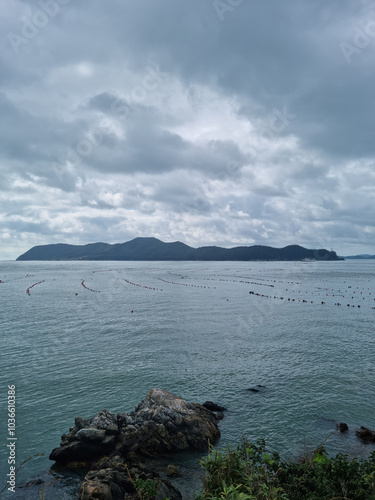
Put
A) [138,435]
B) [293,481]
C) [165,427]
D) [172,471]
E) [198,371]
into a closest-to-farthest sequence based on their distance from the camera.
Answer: [293,481], [172,471], [138,435], [165,427], [198,371]

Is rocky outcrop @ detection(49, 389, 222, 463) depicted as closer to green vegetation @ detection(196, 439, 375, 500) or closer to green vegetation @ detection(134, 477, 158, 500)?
green vegetation @ detection(134, 477, 158, 500)

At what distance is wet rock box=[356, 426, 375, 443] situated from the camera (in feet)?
68.3

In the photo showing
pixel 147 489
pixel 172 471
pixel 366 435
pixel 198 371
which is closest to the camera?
pixel 147 489

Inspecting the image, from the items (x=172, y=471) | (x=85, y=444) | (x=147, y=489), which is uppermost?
(x=147, y=489)

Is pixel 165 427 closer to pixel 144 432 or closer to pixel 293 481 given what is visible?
pixel 144 432

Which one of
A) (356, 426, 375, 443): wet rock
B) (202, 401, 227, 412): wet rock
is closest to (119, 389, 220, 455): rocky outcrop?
(202, 401, 227, 412): wet rock

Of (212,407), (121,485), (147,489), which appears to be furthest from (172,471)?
(212,407)

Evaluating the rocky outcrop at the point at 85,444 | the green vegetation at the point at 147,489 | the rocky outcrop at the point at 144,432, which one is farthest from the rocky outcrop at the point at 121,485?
the rocky outcrop at the point at 144,432

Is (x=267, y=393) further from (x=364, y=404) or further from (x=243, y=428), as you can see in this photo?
(x=364, y=404)

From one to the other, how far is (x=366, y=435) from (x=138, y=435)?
→ 50.9 feet

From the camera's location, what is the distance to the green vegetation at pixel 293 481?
11.7 m

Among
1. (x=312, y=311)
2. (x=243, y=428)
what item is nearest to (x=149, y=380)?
(x=243, y=428)

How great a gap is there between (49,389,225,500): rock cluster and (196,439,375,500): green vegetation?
16.7ft

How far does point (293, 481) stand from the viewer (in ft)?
42.9
